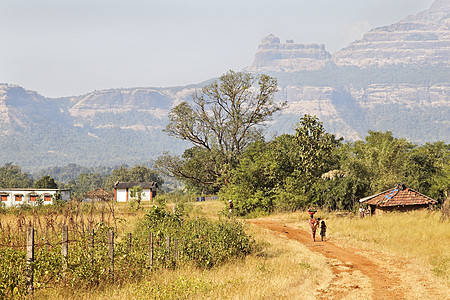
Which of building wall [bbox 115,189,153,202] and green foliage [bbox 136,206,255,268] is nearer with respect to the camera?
green foliage [bbox 136,206,255,268]

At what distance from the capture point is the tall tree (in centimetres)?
5628

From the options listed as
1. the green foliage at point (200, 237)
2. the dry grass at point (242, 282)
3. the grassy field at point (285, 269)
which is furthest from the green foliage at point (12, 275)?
the green foliage at point (200, 237)

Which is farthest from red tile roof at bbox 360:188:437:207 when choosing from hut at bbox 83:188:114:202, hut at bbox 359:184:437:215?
hut at bbox 83:188:114:202

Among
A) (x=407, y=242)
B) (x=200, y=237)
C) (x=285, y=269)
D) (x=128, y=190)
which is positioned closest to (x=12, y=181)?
(x=128, y=190)

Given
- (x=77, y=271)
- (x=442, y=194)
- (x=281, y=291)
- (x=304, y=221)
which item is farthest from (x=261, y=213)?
(x=77, y=271)

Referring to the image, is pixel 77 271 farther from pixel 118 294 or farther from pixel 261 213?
pixel 261 213

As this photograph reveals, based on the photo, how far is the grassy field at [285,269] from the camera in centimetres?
1357

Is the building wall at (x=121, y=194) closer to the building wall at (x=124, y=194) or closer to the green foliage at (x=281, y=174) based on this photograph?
the building wall at (x=124, y=194)

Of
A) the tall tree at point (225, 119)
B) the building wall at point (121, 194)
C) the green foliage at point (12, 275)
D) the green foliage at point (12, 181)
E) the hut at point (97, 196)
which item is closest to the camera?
the green foliage at point (12, 275)

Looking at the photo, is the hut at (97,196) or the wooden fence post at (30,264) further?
the hut at (97,196)

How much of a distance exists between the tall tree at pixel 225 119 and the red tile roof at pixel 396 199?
69.5 feet

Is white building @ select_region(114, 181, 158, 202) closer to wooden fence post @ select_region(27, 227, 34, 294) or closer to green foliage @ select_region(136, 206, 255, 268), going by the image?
green foliage @ select_region(136, 206, 255, 268)

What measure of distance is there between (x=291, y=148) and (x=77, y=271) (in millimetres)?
36161

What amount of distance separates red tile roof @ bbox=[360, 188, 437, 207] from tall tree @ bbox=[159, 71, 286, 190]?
69.5ft
